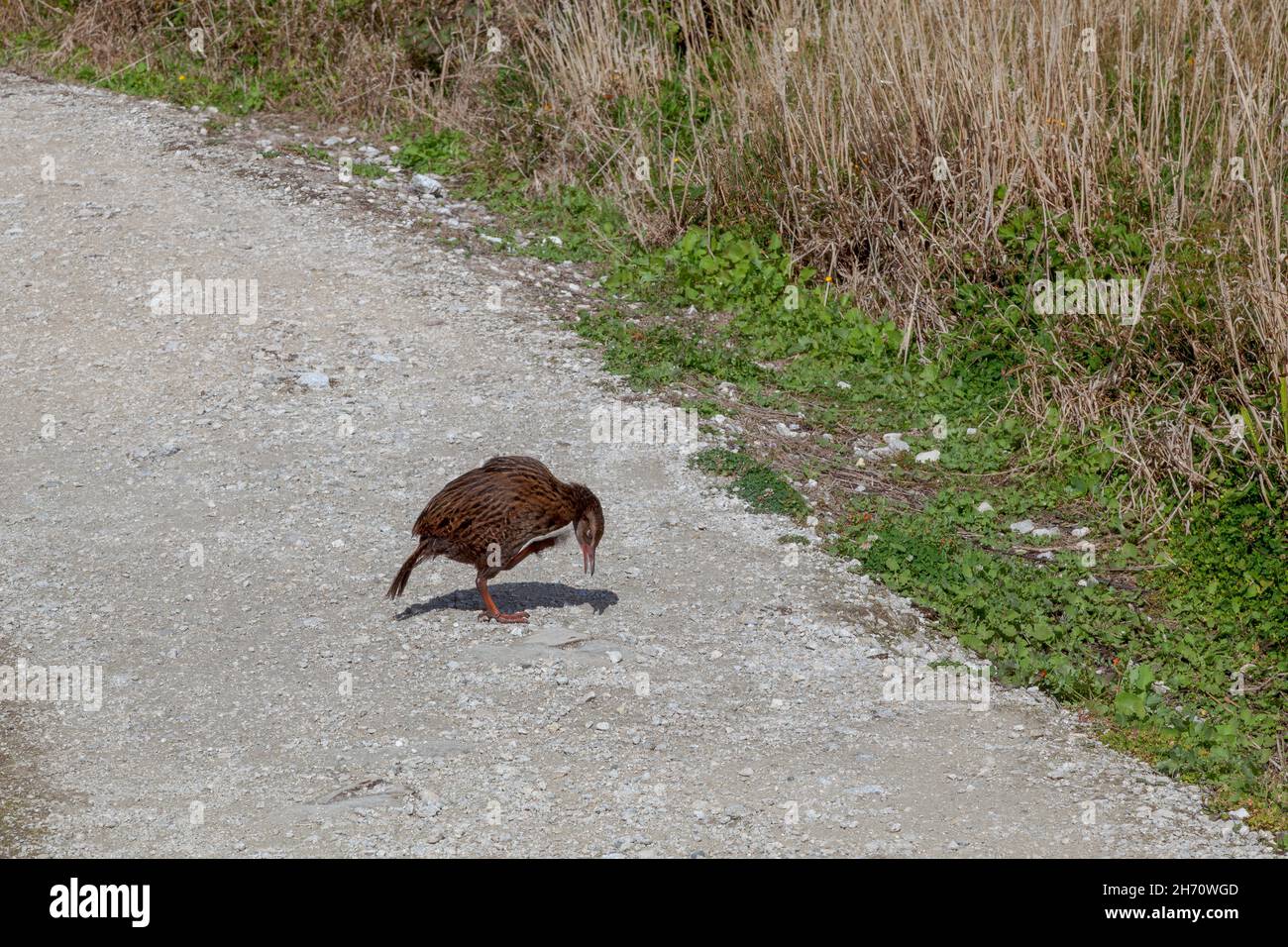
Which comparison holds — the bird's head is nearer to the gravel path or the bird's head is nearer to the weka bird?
the weka bird

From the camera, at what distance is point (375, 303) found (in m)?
10.5

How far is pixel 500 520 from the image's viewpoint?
6602 mm

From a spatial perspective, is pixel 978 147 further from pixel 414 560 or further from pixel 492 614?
pixel 414 560

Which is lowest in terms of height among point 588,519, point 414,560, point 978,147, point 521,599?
point 521,599

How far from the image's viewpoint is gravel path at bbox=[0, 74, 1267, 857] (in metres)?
→ 5.52

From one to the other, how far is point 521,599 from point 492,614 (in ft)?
1.42

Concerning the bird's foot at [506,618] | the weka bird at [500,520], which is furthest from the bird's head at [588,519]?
the bird's foot at [506,618]

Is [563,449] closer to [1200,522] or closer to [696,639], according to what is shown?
[696,639]

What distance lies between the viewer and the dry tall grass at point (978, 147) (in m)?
8.12

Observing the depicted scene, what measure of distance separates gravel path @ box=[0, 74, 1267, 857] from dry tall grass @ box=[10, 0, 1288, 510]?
173cm

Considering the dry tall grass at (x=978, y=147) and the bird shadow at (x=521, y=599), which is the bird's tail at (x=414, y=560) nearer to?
the bird shadow at (x=521, y=599)

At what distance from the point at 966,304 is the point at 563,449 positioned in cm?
303

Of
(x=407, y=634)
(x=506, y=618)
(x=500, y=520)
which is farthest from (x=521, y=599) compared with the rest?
(x=500, y=520)

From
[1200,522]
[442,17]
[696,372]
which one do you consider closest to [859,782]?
[1200,522]
